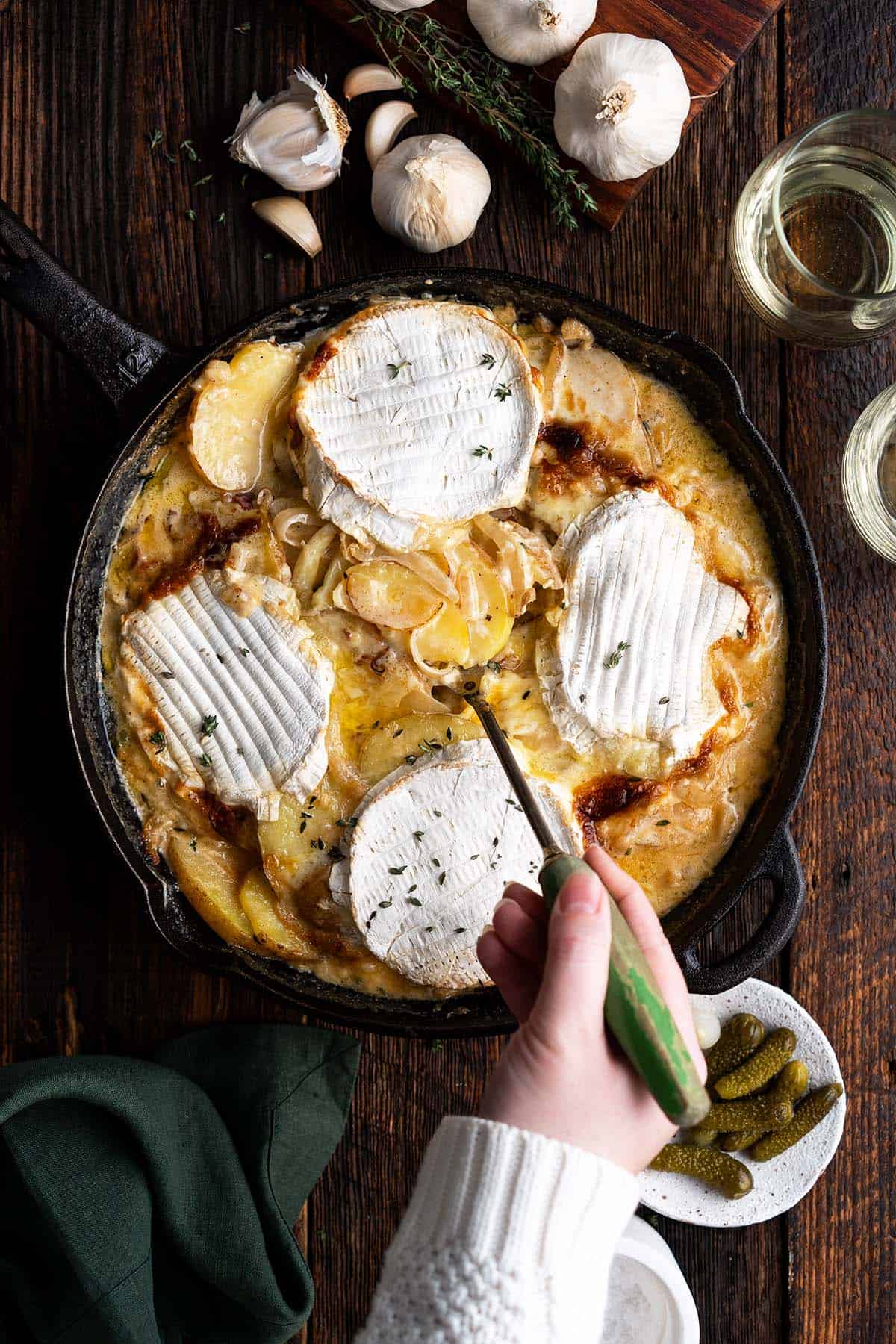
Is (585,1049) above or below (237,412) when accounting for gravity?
below

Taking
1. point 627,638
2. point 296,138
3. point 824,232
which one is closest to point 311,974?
point 627,638

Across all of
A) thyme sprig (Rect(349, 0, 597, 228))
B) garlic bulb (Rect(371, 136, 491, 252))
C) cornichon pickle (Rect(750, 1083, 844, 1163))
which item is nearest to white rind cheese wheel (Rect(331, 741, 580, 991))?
cornichon pickle (Rect(750, 1083, 844, 1163))

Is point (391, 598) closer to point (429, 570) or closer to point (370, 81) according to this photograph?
point (429, 570)

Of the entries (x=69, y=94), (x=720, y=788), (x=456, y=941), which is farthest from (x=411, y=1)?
(x=456, y=941)

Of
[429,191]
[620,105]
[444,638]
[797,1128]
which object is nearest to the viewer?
[444,638]

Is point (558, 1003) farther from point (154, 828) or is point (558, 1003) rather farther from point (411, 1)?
point (411, 1)

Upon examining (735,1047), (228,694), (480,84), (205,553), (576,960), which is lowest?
(735,1047)
